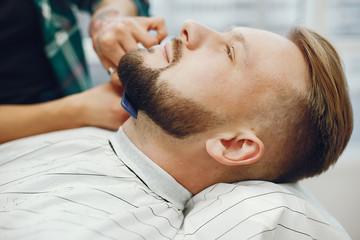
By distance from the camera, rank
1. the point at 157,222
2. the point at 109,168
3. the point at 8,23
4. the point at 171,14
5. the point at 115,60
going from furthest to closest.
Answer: the point at 171,14
the point at 8,23
the point at 115,60
the point at 109,168
the point at 157,222

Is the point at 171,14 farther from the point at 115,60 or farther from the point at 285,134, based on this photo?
the point at 285,134

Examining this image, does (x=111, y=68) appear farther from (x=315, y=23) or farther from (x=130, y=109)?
(x=315, y=23)

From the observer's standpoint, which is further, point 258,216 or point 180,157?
point 180,157

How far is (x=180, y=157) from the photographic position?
102 centimetres

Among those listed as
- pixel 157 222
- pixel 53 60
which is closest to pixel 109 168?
pixel 157 222

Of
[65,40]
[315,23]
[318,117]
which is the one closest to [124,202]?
[318,117]

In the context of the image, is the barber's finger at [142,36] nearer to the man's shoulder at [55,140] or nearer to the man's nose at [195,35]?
the man's nose at [195,35]

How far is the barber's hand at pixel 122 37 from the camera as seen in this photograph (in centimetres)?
116

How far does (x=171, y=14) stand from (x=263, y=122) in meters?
1.53

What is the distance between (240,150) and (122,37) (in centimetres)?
60

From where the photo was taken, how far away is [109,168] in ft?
3.33

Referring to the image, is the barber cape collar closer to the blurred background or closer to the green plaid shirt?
the green plaid shirt

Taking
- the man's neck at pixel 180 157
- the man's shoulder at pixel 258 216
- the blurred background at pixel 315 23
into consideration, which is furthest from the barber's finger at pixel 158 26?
the blurred background at pixel 315 23

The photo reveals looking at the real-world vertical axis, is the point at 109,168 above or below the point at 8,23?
below
